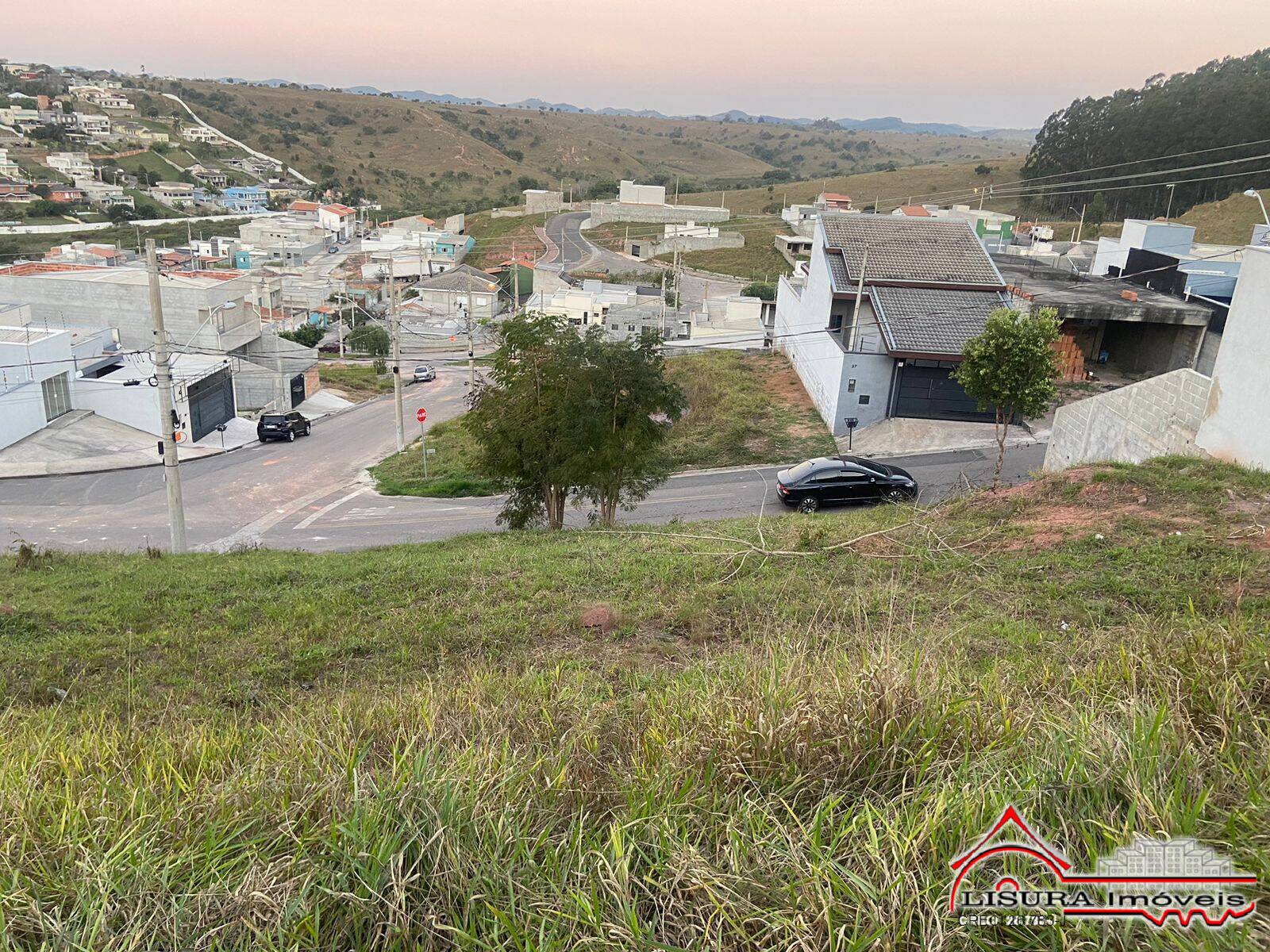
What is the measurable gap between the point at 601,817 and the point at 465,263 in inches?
3642

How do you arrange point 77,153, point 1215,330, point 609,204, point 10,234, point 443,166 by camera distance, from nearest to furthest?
point 1215,330
point 10,234
point 609,204
point 77,153
point 443,166

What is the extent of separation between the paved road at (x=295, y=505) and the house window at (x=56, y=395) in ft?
17.8

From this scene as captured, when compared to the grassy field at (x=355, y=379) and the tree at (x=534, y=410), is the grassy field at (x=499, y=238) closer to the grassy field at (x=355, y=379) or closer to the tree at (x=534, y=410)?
the grassy field at (x=355, y=379)

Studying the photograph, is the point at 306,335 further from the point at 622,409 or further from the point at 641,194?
the point at 641,194

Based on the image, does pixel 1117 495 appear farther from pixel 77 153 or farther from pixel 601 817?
pixel 77 153

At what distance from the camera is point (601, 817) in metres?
3.44

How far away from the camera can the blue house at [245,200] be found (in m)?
118

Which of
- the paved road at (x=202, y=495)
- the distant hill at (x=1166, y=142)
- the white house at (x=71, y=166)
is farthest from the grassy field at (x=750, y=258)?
the white house at (x=71, y=166)

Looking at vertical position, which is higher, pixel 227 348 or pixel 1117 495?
pixel 1117 495

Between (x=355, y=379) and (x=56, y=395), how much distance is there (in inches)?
782

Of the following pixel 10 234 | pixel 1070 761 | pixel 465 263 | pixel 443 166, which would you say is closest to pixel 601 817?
pixel 1070 761

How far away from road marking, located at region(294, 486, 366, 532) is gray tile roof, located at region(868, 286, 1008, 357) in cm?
1814

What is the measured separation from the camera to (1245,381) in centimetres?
1291

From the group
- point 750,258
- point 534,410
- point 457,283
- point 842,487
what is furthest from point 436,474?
point 750,258
